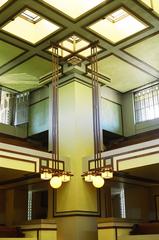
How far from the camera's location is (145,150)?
7.80 metres

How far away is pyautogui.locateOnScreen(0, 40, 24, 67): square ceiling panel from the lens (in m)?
8.78

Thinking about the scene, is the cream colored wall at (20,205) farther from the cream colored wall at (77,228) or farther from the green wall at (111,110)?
the green wall at (111,110)

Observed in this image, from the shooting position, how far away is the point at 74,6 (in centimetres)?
752

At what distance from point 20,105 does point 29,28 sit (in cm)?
329

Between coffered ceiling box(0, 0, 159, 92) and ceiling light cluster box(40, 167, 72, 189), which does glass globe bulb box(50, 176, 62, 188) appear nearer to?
ceiling light cluster box(40, 167, 72, 189)

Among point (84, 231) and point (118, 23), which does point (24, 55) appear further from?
point (84, 231)

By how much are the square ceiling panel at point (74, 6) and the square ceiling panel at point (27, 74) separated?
6.75 ft

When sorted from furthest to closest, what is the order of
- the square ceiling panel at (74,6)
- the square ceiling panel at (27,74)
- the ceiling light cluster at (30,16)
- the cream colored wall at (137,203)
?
1. the cream colored wall at (137,203)
2. the square ceiling panel at (27,74)
3. the ceiling light cluster at (30,16)
4. the square ceiling panel at (74,6)

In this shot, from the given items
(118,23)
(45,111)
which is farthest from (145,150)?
(45,111)

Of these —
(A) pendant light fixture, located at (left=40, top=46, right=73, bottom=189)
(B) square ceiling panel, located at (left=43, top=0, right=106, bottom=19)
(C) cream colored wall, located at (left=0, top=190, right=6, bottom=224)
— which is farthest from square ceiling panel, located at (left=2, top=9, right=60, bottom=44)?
(C) cream colored wall, located at (left=0, top=190, right=6, bottom=224)

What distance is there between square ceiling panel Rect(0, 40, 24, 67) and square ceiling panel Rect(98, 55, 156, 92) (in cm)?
220

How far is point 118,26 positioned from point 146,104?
3.12 m

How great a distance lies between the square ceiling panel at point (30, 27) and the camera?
26.0ft

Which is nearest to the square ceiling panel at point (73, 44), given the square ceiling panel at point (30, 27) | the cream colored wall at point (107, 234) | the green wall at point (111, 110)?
the square ceiling panel at point (30, 27)
